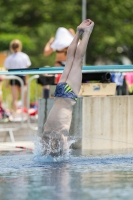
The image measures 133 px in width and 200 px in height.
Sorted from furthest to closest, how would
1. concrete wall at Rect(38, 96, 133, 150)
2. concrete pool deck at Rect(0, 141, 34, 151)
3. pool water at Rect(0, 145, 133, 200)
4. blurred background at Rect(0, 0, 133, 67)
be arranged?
blurred background at Rect(0, 0, 133, 67) < concrete pool deck at Rect(0, 141, 34, 151) < concrete wall at Rect(38, 96, 133, 150) < pool water at Rect(0, 145, 133, 200)

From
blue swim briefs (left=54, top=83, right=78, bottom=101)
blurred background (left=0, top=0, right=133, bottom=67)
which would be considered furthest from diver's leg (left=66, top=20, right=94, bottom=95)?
blurred background (left=0, top=0, right=133, bottom=67)

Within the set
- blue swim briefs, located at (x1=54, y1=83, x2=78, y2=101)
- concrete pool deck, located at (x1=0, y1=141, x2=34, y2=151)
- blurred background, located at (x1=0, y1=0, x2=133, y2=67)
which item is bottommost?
concrete pool deck, located at (x1=0, y1=141, x2=34, y2=151)

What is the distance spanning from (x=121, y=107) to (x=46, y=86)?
4.82 metres

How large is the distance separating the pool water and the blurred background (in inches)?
1751

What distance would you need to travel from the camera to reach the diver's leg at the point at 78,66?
1009cm

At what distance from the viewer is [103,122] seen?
39.6ft

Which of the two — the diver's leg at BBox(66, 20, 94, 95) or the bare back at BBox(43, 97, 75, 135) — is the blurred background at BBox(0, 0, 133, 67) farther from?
the bare back at BBox(43, 97, 75, 135)

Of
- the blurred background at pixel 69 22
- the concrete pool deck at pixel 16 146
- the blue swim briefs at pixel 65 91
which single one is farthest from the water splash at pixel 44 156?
the blurred background at pixel 69 22

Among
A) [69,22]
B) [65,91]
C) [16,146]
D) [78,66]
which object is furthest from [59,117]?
[69,22]

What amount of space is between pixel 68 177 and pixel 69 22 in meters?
50.2

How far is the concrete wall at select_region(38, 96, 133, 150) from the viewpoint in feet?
39.5

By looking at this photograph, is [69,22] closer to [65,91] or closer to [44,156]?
[44,156]

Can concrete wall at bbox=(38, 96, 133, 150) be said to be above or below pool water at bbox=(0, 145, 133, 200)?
above

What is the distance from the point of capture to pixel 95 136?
1209 centimetres
